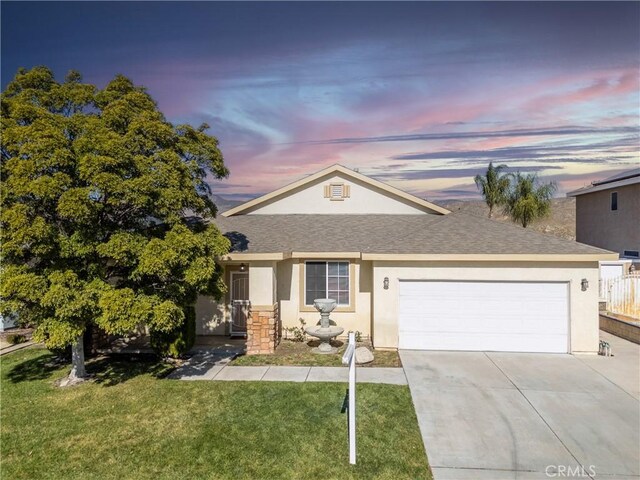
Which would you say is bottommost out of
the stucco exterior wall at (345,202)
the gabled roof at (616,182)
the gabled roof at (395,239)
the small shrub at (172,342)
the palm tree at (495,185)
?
the small shrub at (172,342)

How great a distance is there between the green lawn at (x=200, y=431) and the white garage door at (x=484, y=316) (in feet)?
11.1

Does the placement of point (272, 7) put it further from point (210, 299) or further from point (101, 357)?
point (101, 357)

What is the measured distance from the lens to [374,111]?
887 inches

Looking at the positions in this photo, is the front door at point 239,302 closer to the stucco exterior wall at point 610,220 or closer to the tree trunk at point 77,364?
the tree trunk at point 77,364

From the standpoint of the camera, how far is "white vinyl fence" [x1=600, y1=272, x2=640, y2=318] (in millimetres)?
12672

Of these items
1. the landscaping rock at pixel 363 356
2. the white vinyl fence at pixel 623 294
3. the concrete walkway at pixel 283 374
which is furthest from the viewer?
the white vinyl fence at pixel 623 294

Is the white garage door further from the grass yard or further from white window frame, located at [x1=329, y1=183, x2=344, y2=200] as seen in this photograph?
white window frame, located at [x1=329, y1=183, x2=344, y2=200]

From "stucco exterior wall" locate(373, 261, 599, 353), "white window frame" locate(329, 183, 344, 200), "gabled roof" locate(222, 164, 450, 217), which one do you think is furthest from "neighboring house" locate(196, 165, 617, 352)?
"white window frame" locate(329, 183, 344, 200)

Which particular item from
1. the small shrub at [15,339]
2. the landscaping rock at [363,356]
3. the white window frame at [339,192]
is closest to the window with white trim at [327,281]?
the landscaping rock at [363,356]

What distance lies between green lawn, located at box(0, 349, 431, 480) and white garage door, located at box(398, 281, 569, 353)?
11.1 ft

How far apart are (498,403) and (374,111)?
19058 mm

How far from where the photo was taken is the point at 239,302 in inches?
499

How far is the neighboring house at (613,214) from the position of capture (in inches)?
755

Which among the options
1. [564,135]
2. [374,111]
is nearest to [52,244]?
[374,111]
